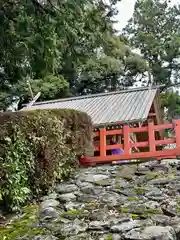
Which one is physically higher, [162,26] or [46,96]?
[162,26]

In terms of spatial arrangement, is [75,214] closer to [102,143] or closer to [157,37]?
[102,143]

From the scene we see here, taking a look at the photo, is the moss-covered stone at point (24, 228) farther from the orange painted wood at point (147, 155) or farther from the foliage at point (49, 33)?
the orange painted wood at point (147, 155)

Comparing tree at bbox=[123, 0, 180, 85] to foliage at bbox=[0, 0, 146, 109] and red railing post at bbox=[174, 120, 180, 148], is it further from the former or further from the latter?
foliage at bbox=[0, 0, 146, 109]

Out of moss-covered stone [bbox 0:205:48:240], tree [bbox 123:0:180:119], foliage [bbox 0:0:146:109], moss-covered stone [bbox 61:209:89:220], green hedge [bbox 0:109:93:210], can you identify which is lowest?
moss-covered stone [bbox 0:205:48:240]

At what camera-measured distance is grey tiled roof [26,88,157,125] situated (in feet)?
35.7

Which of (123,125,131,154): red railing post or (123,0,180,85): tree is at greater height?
(123,0,180,85): tree

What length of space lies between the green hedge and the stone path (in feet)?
1.06

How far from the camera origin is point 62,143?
720 cm

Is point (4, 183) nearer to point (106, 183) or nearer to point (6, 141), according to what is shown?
point (6, 141)

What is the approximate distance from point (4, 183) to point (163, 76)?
22718mm

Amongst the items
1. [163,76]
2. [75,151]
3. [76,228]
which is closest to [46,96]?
[163,76]

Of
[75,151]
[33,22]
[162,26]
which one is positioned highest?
[162,26]

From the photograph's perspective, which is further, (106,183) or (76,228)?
(106,183)

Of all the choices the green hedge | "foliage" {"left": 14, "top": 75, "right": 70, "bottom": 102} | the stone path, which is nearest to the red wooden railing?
the stone path
